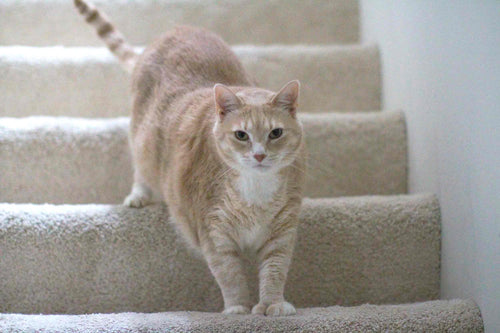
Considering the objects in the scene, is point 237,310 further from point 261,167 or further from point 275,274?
point 261,167

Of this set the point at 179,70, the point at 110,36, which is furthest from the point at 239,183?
the point at 110,36

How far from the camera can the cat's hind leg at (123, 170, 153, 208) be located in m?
1.45

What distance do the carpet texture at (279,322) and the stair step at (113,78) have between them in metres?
0.97

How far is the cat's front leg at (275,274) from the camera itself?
1.20 metres

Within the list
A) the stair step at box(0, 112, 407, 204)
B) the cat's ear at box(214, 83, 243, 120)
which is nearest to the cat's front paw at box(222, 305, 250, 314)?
the cat's ear at box(214, 83, 243, 120)

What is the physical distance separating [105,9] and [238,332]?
1589 millimetres

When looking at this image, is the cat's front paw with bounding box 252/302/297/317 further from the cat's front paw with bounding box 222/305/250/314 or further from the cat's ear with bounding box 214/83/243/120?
the cat's ear with bounding box 214/83/243/120

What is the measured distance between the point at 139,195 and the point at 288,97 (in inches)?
20.2

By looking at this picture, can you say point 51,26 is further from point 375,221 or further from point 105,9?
point 375,221

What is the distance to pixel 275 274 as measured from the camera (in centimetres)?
126

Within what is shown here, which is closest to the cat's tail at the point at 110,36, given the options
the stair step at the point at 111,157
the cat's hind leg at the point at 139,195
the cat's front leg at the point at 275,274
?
the stair step at the point at 111,157

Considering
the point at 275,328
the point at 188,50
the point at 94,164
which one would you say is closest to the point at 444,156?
the point at 275,328

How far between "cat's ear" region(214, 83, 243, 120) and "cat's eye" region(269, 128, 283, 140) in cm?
10

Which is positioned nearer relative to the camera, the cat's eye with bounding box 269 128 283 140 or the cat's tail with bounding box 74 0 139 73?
the cat's eye with bounding box 269 128 283 140
